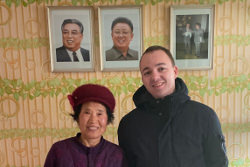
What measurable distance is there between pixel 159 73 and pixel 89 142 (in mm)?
456

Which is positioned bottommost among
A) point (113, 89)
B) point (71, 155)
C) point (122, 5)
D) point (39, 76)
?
point (71, 155)

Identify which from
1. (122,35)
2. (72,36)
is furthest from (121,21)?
(72,36)

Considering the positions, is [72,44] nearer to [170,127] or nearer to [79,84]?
[79,84]

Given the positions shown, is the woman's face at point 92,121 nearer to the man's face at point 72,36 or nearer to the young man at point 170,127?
the young man at point 170,127

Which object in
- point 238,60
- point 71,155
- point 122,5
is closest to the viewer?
point 71,155

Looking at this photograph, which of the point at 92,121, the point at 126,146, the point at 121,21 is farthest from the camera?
the point at 121,21

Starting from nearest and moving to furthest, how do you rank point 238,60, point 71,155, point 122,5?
point 71,155 → point 122,5 → point 238,60

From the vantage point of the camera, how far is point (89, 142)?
1.01 metres

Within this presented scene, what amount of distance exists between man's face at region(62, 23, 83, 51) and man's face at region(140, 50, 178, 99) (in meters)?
0.97

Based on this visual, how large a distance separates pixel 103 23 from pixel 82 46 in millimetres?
263

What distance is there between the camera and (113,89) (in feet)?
6.26

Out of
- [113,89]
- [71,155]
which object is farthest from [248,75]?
[71,155]

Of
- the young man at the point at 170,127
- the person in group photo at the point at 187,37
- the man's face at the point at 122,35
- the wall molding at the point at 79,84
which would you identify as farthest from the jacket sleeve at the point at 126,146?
the person in group photo at the point at 187,37

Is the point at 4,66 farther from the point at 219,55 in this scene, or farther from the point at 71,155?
the point at 219,55
